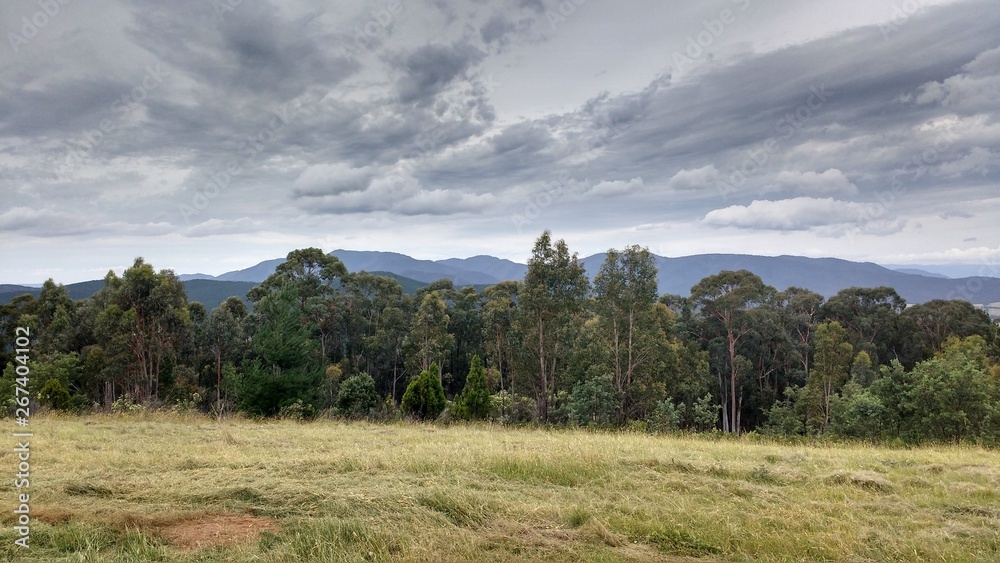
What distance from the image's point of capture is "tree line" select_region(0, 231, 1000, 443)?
2202 cm

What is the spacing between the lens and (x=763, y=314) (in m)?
50.1

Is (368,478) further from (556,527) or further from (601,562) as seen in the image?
(601,562)

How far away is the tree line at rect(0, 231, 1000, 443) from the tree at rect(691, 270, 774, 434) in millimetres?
194

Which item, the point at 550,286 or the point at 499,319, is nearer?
the point at 550,286

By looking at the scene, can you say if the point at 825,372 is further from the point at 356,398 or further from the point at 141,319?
the point at 141,319

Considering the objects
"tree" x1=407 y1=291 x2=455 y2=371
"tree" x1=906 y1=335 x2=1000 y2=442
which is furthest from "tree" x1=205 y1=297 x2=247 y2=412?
"tree" x1=906 y1=335 x2=1000 y2=442

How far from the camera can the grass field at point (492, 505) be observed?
5.41m

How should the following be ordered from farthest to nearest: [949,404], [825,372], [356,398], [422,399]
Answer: [825,372] → [356,398] → [422,399] → [949,404]

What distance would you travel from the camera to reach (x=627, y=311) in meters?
28.9

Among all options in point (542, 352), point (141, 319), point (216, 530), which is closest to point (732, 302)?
point (542, 352)

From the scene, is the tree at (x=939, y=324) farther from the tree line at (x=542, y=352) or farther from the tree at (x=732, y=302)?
the tree at (x=732, y=302)

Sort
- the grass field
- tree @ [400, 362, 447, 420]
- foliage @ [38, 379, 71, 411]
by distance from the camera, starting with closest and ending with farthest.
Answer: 1. the grass field
2. foliage @ [38, 379, 71, 411]
3. tree @ [400, 362, 447, 420]

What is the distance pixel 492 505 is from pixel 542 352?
2198 cm

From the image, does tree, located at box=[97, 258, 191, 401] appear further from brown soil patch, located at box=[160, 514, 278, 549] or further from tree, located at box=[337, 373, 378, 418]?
brown soil patch, located at box=[160, 514, 278, 549]
